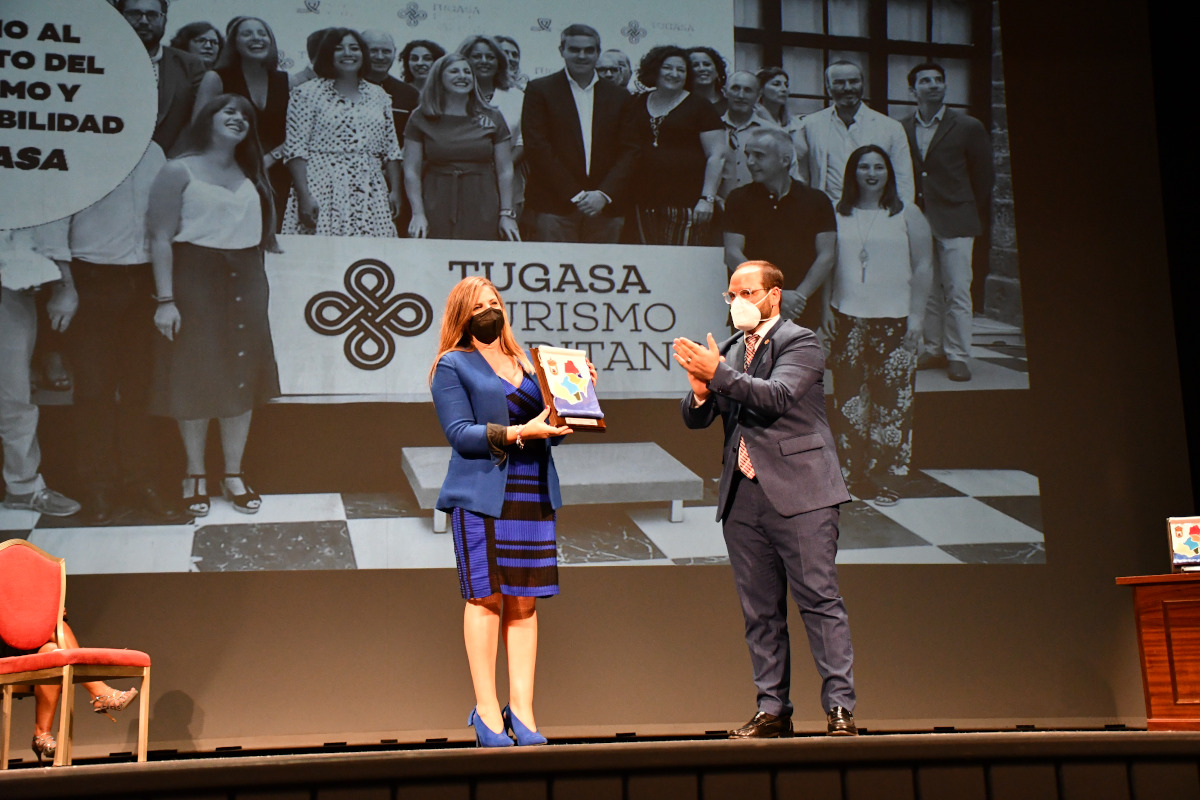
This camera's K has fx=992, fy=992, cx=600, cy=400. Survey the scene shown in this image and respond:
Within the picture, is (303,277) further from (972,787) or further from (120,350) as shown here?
(972,787)

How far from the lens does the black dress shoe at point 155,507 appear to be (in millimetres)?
3602

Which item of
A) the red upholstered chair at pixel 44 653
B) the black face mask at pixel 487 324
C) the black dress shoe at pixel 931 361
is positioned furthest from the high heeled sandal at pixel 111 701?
the black dress shoe at pixel 931 361

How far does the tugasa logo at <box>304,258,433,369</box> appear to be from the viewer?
150 inches

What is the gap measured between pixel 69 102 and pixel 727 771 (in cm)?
350

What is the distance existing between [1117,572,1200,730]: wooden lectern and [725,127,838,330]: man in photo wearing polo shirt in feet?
5.54

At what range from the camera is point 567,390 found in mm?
2279

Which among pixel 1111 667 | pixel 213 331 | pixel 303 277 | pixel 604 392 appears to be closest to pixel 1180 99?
pixel 1111 667

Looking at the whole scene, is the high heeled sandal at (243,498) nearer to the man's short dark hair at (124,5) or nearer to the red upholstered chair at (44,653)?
the red upholstered chair at (44,653)

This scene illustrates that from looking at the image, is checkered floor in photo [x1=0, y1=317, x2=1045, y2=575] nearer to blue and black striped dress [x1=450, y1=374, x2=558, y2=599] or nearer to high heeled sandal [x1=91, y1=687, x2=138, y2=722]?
high heeled sandal [x1=91, y1=687, x2=138, y2=722]

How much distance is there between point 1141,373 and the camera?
4.46 meters

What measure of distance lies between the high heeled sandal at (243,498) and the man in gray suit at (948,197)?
2.76 metres

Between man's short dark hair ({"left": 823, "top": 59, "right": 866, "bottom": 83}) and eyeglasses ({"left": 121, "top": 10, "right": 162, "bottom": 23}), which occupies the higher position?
man's short dark hair ({"left": 823, "top": 59, "right": 866, "bottom": 83})

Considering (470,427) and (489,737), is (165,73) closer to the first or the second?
(470,427)

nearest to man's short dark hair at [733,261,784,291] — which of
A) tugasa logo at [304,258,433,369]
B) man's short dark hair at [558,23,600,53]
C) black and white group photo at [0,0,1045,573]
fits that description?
black and white group photo at [0,0,1045,573]
